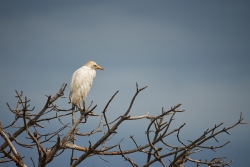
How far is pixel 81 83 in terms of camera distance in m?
10.1

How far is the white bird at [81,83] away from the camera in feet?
32.8

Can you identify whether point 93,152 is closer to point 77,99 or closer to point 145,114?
point 145,114

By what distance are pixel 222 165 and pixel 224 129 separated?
84 centimetres

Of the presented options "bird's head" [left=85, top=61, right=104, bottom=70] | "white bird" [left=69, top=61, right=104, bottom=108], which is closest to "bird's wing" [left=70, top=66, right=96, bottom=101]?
"white bird" [left=69, top=61, right=104, bottom=108]

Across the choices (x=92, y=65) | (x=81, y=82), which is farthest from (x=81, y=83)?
(x=92, y=65)

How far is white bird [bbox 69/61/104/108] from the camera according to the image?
998 cm

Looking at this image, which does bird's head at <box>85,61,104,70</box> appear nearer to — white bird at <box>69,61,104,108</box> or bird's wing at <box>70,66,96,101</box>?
white bird at <box>69,61,104,108</box>

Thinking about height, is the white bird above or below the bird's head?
below

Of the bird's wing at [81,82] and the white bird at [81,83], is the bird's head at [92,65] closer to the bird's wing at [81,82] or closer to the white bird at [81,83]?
the white bird at [81,83]

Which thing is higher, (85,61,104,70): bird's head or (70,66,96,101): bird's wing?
(85,61,104,70): bird's head

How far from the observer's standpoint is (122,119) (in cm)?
423

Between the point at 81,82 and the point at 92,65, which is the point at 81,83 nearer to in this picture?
the point at 81,82

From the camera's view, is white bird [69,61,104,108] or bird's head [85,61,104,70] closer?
white bird [69,61,104,108]

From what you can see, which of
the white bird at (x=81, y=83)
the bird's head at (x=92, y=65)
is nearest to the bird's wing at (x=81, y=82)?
the white bird at (x=81, y=83)
